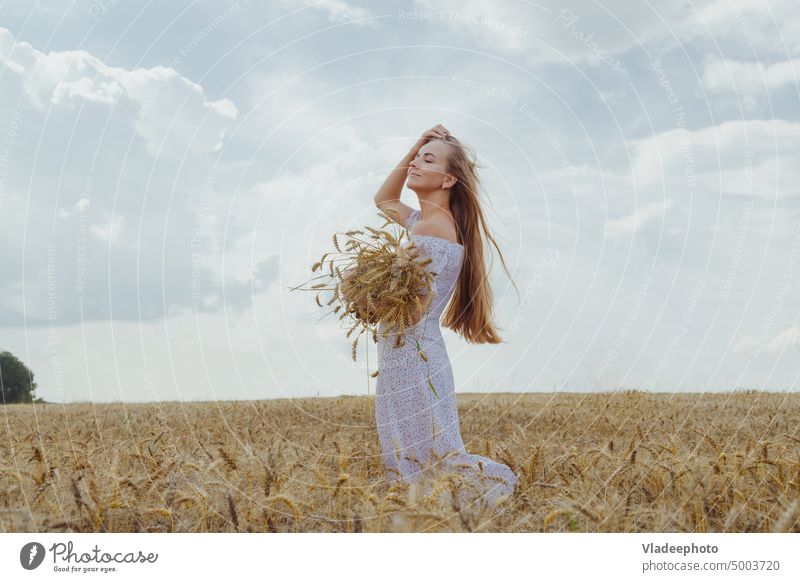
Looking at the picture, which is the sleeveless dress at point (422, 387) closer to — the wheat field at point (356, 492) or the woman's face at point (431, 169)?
the wheat field at point (356, 492)

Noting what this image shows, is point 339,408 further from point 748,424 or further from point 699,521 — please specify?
point 699,521

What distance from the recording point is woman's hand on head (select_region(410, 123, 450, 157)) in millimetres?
5809

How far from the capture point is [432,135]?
5.82 meters

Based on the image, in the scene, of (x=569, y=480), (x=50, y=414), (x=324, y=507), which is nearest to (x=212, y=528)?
(x=324, y=507)

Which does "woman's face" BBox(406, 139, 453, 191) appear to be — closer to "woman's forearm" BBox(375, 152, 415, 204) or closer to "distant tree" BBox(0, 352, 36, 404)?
"woman's forearm" BBox(375, 152, 415, 204)

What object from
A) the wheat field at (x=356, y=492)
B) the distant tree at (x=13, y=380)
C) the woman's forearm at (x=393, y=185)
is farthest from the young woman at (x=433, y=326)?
the distant tree at (x=13, y=380)

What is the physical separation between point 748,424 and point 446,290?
16.8ft

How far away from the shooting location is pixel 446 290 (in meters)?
5.59

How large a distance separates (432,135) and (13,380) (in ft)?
62.4

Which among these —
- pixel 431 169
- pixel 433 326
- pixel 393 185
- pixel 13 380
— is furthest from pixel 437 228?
pixel 13 380

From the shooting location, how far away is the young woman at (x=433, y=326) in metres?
5.41

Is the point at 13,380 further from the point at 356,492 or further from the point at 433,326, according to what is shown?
the point at 356,492
